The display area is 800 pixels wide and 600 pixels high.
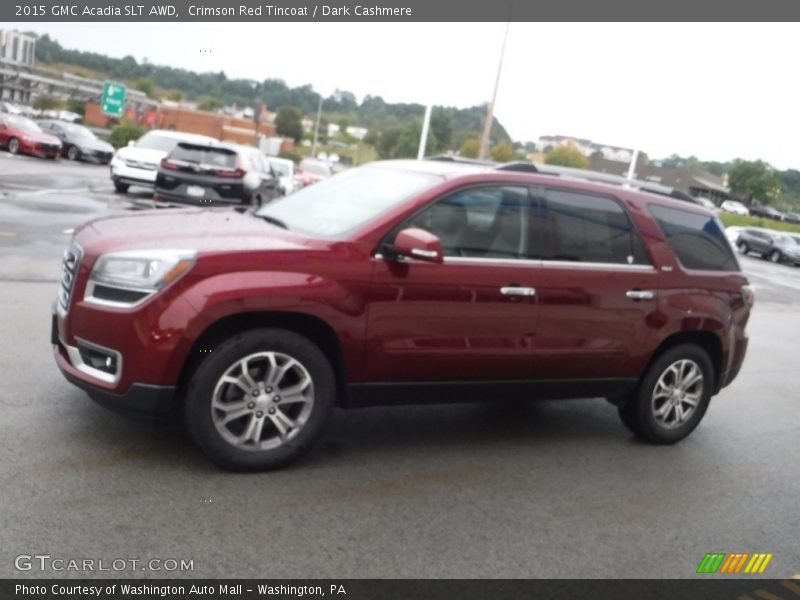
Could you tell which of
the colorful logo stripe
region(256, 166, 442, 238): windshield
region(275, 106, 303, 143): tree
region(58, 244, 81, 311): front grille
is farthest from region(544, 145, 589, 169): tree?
region(275, 106, 303, 143): tree

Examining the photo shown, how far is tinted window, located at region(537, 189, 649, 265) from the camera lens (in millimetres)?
5574

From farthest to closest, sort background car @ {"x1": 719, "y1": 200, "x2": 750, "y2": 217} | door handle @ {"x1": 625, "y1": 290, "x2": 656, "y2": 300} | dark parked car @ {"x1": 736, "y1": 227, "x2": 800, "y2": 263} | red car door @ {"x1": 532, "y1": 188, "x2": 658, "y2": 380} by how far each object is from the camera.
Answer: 1. background car @ {"x1": 719, "y1": 200, "x2": 750, "y2": 217}
2. dark parked car @ {"x1": 736, "y1": 227, "x2": 800, "y2": 263}
3. door handle @ {"x1": 625, "y1": 290, "x2": 656, "y2": 300}
4. red car door @ {"x1": 532, "y1": 188, "x2": 658, "y2": 380}

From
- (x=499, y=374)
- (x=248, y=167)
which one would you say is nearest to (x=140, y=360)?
(x=499, y=374)

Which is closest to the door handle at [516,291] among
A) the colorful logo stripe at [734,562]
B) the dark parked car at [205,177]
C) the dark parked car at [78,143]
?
the colorful logo stripe at [734,562]

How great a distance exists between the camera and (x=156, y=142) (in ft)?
71.4

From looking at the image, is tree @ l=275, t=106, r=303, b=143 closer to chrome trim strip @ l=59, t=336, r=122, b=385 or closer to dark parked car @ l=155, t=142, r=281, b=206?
dark parked car @ l=155, t=142, r=281, b=206

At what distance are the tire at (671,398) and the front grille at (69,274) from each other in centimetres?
388

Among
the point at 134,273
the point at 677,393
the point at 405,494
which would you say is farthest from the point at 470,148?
the point at 134,273

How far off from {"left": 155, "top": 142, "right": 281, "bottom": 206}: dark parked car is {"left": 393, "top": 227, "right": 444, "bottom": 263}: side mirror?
1098 cm

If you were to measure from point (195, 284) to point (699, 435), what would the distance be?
437 centimetres

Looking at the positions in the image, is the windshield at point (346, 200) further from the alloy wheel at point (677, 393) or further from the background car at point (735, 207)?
the background car at point (735, 207)
